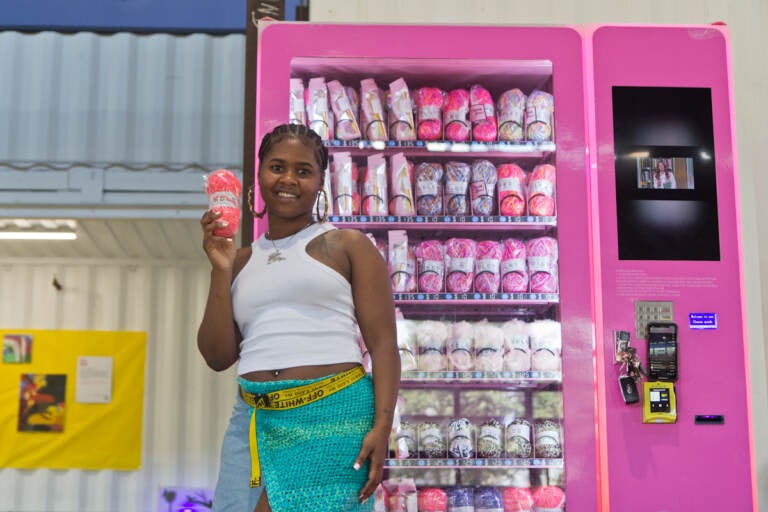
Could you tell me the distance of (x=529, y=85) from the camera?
3.44 meters

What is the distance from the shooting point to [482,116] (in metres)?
3.28

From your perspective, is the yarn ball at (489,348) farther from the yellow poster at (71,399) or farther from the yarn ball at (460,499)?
the yellow poster at (71,399)

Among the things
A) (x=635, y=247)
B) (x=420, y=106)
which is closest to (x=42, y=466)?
(x=420, y=106)

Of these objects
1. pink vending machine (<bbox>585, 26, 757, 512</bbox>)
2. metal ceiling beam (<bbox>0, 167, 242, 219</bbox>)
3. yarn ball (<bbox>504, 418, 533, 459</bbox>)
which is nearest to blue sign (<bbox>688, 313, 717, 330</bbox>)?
pink vending machine (<bbox>585, 26, 757, 512</bbox>)

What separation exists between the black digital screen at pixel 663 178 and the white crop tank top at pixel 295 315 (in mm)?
1356

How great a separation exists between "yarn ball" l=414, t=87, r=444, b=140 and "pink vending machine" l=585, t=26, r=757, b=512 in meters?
0.57

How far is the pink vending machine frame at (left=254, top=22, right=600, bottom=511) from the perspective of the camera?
9.57 ft

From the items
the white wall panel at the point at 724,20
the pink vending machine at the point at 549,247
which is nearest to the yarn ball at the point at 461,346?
the pink vending machine at the point at 549,247

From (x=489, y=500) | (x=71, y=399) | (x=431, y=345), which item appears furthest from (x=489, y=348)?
(x=71, y=399)

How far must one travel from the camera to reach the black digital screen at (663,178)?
304 centimetres

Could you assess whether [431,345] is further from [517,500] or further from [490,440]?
[517,500]

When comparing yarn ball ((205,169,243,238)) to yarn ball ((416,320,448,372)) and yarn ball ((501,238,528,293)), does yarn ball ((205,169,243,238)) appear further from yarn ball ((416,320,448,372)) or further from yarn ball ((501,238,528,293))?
yarn ball ((501,238,528,293))

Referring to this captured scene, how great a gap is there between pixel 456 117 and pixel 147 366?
4.71 metres

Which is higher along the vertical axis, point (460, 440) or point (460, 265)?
point (460, 265)
